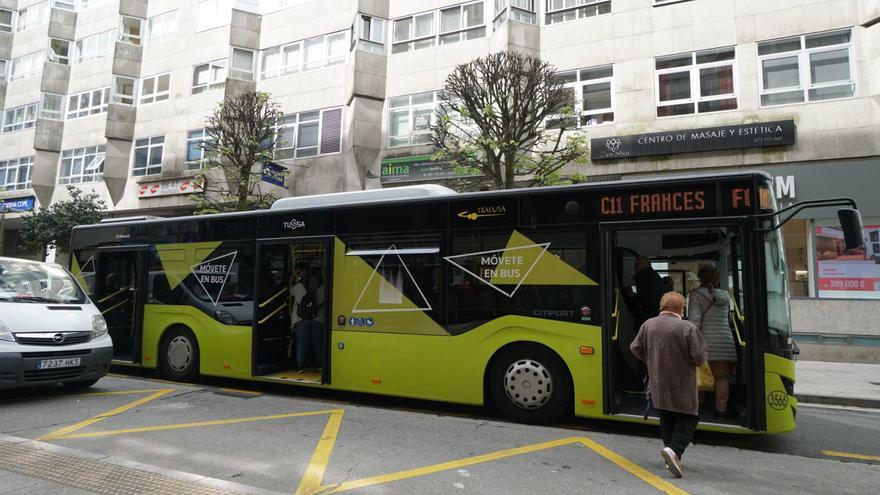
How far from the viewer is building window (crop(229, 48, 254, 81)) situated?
22.5 meters

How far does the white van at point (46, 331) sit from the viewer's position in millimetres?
6332

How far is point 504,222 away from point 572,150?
6775 mm

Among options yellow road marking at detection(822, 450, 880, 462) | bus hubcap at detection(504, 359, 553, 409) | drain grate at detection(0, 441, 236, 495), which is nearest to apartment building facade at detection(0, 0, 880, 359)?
yellow road marking at detection(822, 450, 880, 462)

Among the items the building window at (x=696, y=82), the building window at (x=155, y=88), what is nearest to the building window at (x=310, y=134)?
the building window at (x=155, y=88)

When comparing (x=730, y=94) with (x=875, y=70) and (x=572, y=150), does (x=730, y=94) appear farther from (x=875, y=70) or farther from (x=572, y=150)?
(x=572, y=150)

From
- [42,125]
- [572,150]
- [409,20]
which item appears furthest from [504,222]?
[42,125]

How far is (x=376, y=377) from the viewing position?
22.3 ft

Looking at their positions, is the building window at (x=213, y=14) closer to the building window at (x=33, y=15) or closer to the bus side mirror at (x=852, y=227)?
the building window at (x=33, y=15)

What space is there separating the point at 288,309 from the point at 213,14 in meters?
20.8

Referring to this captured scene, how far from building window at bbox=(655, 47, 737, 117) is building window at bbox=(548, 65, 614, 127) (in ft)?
4.43

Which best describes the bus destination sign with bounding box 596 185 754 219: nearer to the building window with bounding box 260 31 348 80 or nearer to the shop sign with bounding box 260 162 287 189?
the shop sign with bounding box 260 162 287 189

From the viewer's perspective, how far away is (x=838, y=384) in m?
9.37

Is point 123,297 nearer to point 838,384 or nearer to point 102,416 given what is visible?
point 102,416

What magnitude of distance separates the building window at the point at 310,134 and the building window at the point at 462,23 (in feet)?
16.0
